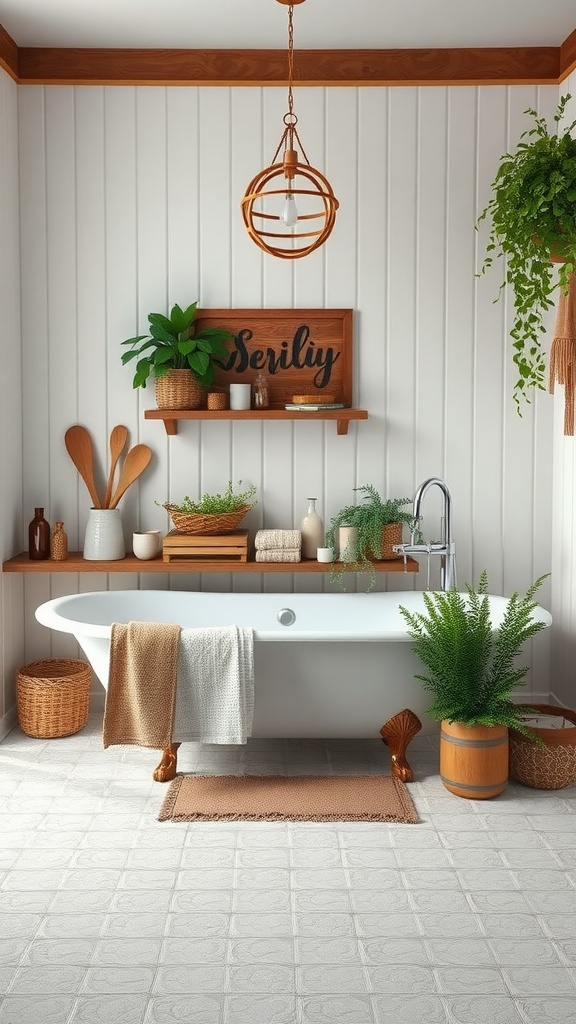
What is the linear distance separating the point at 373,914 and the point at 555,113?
3350 millimetres

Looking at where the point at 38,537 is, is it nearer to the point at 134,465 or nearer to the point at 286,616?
the point at 134,465

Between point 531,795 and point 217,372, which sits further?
point 217,372

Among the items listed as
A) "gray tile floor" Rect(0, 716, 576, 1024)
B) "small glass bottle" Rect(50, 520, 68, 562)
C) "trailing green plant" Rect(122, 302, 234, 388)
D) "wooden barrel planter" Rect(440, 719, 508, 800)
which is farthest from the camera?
"small glass bottle" Rect(50, 520, 68, 562)

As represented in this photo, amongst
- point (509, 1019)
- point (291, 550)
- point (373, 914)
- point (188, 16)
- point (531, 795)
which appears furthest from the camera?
point (291, 550)

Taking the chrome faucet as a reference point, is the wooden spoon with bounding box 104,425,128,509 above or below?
above

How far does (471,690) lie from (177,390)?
5.76 feet

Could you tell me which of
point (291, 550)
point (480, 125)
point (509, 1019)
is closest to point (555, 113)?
point (480, 125)

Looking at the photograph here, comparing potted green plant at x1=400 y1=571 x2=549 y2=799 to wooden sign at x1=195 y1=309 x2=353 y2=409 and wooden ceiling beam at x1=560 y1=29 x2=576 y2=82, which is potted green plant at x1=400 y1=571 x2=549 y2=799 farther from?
wooden ceiling beam at x1=560 y1=29 x2=576 y2=82

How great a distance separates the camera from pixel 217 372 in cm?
444

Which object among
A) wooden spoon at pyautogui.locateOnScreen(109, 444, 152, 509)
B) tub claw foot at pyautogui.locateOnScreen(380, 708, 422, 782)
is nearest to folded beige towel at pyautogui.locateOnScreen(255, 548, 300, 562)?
wooden spoon at pyautogui.locateOnScreen(109, 444, 152, 509)

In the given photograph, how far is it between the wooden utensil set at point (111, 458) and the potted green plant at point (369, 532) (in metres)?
0.89

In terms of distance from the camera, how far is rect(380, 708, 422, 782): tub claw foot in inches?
144

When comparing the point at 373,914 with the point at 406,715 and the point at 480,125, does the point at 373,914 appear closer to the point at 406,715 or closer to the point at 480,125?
the point at 406,715

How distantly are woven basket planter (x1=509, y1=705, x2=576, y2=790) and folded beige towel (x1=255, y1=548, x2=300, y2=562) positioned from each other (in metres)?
1.18
